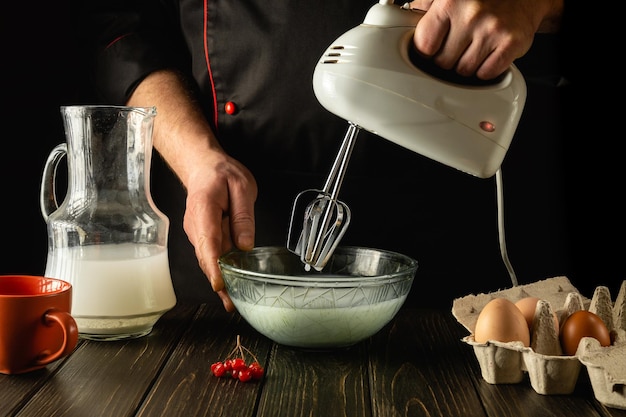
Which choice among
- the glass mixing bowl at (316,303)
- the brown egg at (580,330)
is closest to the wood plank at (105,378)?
the glass mixing bowl at (316,303)

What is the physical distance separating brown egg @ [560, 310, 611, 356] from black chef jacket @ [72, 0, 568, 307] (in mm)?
573

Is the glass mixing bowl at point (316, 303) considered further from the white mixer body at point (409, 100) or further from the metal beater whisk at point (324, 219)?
the white mixer body at point (409, 100)

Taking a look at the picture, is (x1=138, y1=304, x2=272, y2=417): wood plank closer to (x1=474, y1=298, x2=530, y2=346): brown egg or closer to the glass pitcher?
the glass pitcher

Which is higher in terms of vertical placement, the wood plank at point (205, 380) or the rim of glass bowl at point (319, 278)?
the rim of glass bowl at point (319, 278)

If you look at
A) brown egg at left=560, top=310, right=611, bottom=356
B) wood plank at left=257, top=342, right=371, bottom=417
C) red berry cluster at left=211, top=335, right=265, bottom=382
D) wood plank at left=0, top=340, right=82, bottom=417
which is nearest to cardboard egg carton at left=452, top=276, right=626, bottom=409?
brown egg at left=560, top=310, right=611, bottom=356

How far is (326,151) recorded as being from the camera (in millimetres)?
1553

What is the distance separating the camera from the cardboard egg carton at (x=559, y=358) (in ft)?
3.07

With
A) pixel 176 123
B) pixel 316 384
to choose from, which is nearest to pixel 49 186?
pixel 176 123

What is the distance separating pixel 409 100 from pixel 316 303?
29 cm

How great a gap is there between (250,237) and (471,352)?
1.17 feet

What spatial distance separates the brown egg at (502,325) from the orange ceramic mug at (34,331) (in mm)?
498

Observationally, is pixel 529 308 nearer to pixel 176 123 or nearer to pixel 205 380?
pixel 205 380

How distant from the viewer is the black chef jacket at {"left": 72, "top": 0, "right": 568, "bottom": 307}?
1.52 m

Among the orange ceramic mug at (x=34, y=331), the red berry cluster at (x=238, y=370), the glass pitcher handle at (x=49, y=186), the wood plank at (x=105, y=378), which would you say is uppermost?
the glass pitcher handle at (x=49, y=186)
